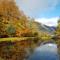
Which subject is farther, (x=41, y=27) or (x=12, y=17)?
(x=12, y=17)

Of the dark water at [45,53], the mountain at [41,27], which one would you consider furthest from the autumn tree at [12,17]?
the dark water at [45,53]

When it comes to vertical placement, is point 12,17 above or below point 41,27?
above

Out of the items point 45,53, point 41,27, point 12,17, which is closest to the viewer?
point 45,53

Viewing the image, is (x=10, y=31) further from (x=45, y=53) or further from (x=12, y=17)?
(x=45, y=53)

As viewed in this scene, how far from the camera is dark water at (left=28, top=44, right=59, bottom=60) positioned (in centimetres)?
432

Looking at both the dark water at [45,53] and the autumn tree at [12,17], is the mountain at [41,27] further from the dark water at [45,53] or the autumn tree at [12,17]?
the dark water at [45,53]

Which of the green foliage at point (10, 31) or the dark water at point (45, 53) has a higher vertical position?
the green foliage at point (10, 31)

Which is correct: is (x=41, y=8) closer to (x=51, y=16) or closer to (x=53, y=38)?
(x=51, y=16)

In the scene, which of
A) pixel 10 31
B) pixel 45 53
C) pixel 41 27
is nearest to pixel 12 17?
pixel 10 31

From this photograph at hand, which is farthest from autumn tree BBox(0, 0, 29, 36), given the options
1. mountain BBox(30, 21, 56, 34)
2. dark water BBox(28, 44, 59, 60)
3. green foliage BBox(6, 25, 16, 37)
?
dark water BBox(28, 44, 59, 60)

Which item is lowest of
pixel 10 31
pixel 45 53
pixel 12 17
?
pixel 45 53

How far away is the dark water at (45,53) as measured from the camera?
432 cm

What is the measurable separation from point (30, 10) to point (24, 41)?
0.78 m

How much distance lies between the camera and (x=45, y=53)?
460cm
